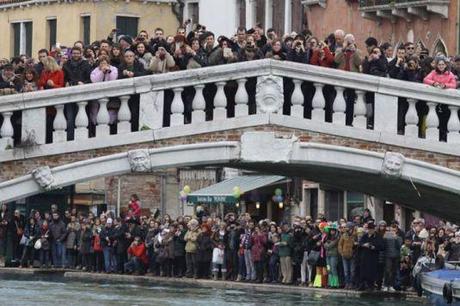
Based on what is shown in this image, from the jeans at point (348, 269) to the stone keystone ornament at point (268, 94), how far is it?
16574 mm

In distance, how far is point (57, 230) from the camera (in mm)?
60000

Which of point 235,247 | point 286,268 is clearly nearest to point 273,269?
point 286,268

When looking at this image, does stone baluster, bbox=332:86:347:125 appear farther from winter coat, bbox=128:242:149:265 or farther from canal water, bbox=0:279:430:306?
winter coat, bbox=128:242:149:265

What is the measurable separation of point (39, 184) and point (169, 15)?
43025 millimetres

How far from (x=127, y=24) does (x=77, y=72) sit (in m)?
41.0

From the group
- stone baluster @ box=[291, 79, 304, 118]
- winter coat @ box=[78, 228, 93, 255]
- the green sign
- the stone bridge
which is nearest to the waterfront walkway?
winter coat @ box=[78, 228, 93, 255]

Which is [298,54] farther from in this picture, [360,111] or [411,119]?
[411,119]

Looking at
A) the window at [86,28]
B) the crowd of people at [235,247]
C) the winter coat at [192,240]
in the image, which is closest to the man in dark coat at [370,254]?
the crowd of people at [235,247]

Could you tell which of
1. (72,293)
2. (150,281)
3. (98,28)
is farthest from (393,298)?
(98,28)

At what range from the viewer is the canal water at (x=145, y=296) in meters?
45.2

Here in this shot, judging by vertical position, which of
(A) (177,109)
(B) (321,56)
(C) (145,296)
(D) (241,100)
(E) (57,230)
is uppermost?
(B) (321,56)

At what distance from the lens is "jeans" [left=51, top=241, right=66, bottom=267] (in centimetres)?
5997

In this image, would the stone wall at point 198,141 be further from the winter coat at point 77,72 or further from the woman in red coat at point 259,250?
the woman in red coat at point 259,250

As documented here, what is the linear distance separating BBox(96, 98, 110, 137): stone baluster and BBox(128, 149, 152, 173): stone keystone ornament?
42 centimetres
